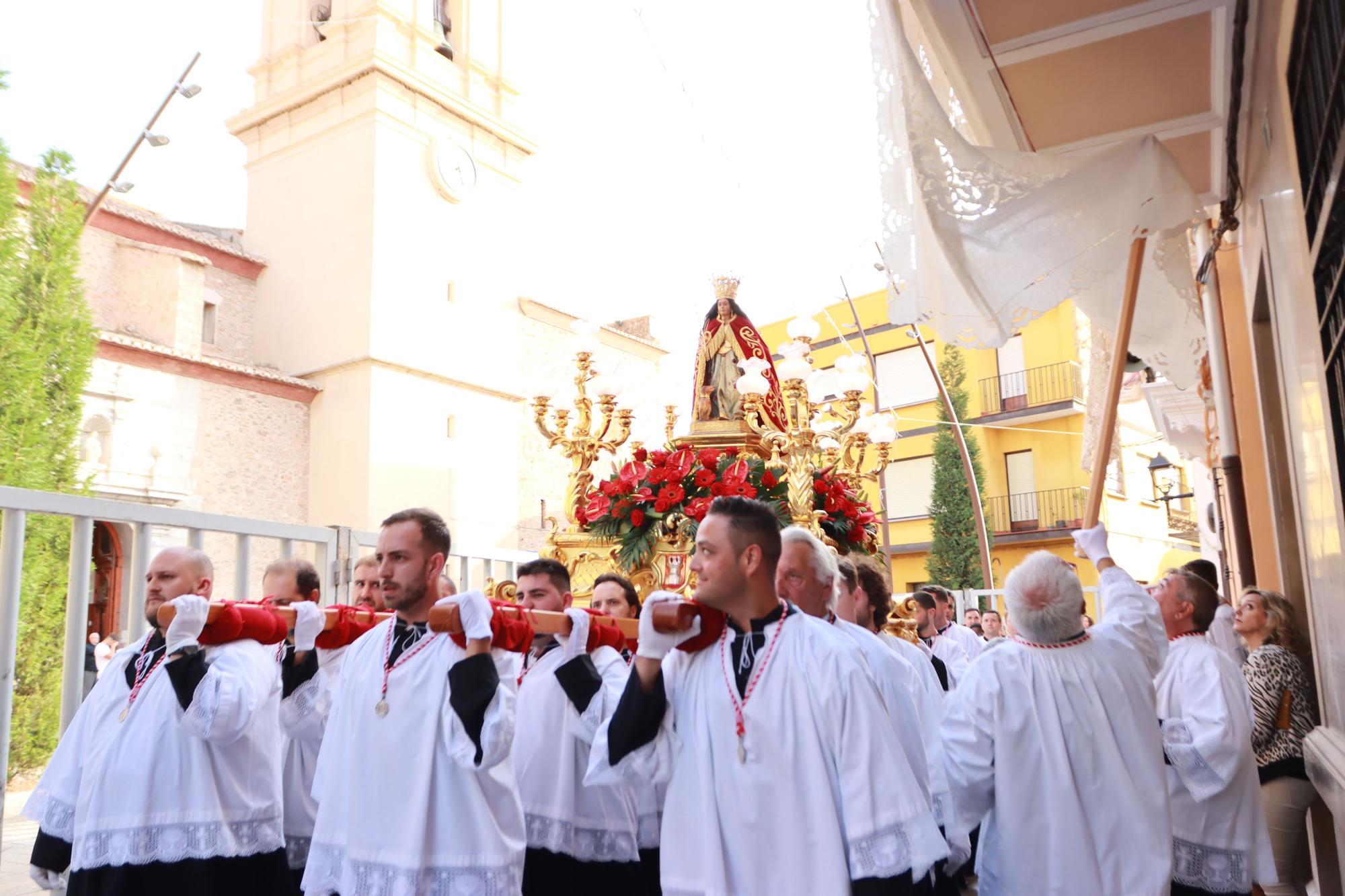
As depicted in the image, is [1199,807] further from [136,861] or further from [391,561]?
[136,861]

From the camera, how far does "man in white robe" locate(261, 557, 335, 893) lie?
13.6 ft

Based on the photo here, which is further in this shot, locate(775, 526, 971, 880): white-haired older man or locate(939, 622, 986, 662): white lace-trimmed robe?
locate(939, 622, 986, 662): white lace-trimmed robe

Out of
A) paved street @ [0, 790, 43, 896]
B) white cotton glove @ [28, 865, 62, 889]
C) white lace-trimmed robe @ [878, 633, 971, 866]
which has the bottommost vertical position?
paved street @ [0, 790, 43, 896]

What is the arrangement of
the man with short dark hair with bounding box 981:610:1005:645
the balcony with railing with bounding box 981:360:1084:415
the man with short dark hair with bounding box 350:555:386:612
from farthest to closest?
1. the balcony with railing with bounding box 981:360:1084:415
2. the man with short dark hair with bounding box 981:610:1005:645
3. the man with short dark hair with bounding box 350:555:386:612

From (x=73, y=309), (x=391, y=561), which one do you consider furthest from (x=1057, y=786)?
(x=73, y=309)

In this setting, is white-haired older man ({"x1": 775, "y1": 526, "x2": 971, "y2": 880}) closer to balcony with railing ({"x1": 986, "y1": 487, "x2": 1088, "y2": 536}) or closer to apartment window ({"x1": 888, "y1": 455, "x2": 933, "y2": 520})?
balcony with railing ({"x1": 986, "y1": 487, "x2": 1088, "y2": 536})

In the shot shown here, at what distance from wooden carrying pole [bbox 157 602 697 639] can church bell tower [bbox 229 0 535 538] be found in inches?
657

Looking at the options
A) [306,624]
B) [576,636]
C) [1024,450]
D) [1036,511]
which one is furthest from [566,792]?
[1024,450]

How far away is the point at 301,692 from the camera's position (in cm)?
416

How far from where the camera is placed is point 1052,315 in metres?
27.3

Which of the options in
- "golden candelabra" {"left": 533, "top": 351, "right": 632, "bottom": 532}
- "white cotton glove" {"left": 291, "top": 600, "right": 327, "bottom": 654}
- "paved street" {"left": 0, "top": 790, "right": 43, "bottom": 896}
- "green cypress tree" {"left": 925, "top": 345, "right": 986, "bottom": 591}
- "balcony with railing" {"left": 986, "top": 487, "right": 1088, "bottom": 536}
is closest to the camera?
"white cotton glove" {"left": 291, "top": 600, "right": 327, "bottom": 654}

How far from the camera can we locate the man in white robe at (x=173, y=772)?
3.78 metres

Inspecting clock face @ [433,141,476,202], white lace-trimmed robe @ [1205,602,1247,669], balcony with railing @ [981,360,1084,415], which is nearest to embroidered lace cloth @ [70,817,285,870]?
white lace-trimmed robe @ [1205,602,1247,669]

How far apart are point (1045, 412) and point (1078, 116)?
22912 millimetres
